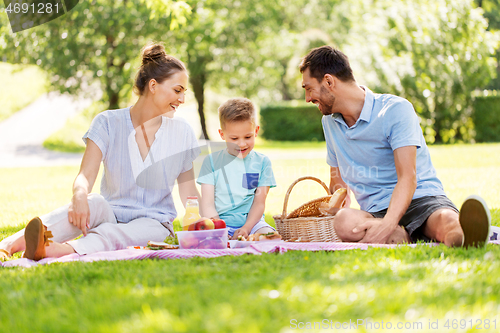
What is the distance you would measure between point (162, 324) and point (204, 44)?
19417 mm

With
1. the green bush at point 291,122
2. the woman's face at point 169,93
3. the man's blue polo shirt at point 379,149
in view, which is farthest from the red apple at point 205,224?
the green bush at point 291,122

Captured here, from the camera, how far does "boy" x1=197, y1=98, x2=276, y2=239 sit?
3.86m

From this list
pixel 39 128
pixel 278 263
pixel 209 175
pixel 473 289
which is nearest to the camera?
pixel 473 289

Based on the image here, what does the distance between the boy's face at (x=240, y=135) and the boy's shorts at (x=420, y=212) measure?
3.85 ft

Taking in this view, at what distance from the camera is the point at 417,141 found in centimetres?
329

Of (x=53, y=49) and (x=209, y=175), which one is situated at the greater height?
(x=53, y=49)

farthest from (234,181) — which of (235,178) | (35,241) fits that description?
(35,241)

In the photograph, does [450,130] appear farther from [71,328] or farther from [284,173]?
[71,328]

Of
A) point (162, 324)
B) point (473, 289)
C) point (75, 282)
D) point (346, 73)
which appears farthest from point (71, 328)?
point (346, 73)

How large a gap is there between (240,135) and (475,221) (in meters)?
1.83

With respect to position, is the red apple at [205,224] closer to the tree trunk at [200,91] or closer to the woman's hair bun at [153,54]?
the woman's hair bun at [153,54]

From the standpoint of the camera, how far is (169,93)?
12.3 ft

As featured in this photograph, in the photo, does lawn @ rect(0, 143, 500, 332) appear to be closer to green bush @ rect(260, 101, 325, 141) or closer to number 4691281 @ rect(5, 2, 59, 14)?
number 4691281 @ rect(5, 2, 59, 14)

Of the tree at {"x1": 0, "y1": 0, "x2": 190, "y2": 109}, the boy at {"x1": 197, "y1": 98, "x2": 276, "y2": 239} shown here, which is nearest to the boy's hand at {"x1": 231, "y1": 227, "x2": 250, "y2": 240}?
the boy at {"x1": 197, "y1": 98, "x2": 276, "y2": 239}
